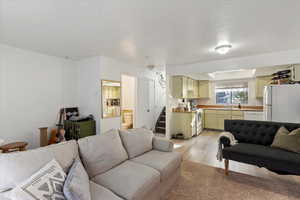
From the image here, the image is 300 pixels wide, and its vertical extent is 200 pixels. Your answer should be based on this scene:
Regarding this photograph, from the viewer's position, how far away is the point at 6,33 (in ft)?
8.17

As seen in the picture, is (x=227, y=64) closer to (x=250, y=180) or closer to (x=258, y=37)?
(x=258, y=37)

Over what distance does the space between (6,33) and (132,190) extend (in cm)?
317

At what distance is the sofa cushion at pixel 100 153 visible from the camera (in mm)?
1715

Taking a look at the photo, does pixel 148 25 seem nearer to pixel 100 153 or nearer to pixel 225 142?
pixel 100 153

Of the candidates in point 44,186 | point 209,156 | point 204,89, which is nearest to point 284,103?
point 209,156

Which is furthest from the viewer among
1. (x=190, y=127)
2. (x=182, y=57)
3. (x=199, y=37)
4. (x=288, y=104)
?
(x=190, y=127)

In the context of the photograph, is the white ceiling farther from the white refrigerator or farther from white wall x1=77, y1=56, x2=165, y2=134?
the white refrigerator

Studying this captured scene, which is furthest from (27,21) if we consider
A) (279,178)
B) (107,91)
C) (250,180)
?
(279,178)

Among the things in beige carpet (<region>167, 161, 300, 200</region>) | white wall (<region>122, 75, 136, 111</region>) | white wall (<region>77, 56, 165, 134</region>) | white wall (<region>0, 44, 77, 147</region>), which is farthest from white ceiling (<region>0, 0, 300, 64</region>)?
white wall (<region>122, 75, 136, 111</region>)

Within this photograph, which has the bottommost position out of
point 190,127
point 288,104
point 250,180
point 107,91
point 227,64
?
point 250,180

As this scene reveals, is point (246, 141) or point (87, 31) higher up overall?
point (87, 31)

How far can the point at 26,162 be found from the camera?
1.30 m

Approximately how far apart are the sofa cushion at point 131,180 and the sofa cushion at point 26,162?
43cm

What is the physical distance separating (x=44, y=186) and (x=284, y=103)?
14.5ft
